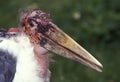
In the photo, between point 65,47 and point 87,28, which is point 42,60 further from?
point 87,28

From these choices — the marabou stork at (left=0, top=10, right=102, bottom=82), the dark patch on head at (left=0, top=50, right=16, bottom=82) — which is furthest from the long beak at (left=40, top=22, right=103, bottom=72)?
the dark patch on head at (left=0, top=50, right=16, bottom=82)

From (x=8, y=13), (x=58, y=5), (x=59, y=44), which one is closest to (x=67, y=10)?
(x=58, y=5)

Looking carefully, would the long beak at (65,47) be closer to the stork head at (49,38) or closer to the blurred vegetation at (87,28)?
the stork head at (49,38)

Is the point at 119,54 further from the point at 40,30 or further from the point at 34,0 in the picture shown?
the point at 40,30

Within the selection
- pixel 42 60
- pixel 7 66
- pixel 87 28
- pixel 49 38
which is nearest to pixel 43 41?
pixel 49 38

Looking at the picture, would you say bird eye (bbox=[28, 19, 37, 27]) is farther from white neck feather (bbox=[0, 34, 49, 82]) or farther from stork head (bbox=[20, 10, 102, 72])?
white neck feather (bbox=[0, 34, 49, 82])

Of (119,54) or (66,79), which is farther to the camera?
(119,54)
